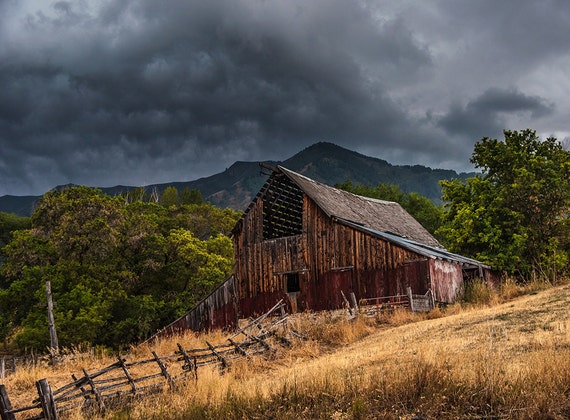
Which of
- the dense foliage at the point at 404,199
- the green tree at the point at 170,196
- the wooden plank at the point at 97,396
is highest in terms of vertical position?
the green tree at the point at 170,196

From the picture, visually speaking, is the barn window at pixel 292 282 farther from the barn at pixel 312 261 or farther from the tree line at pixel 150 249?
the tree line at pixel 150 249

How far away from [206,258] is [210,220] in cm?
1591

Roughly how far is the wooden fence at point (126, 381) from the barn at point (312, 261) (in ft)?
19.9

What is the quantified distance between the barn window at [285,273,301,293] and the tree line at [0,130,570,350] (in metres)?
13.1

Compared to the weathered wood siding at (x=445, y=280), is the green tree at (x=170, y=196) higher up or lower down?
higher up

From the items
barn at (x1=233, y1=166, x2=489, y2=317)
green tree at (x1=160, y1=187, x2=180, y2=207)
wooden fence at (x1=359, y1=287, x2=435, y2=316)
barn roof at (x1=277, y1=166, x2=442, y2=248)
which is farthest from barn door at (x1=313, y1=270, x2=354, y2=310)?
green tree at (x1=160, y1=187, x2=180, y2=207)

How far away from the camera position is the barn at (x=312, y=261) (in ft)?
73.6

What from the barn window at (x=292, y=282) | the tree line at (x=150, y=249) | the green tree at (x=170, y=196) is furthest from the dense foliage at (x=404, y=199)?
the barn window at (x=292, y=282)

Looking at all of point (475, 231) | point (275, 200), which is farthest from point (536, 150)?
point (275, 200)

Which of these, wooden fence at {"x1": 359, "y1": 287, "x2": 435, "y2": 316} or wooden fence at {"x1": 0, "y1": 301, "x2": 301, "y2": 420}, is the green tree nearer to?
wooden fence at {"x1": 359, "y1": 287, "x2": 435, "y2": 316}

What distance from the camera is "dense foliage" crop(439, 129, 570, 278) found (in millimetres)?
30406

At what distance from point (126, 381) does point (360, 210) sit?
21.5 meters

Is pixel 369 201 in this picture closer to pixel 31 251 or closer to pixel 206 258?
pixel 206 258

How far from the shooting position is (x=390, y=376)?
7.63 metres
